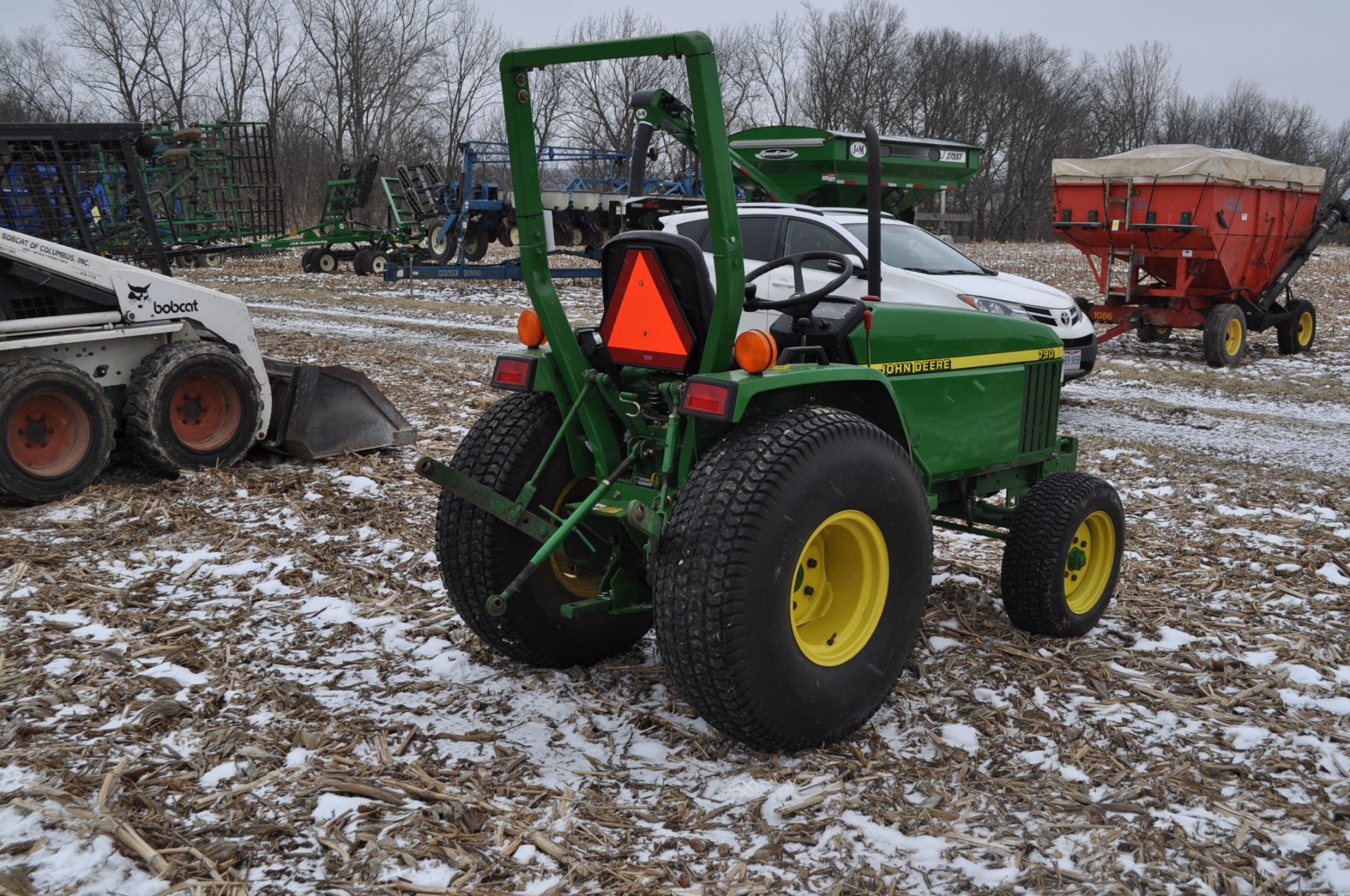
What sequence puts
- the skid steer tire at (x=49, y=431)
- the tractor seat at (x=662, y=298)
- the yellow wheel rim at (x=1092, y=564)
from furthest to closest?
the skid steer tire at (x=49, y=431) < the yellow wheel rim at (x=1092, y=564) < the tractor seat at (x=662, y=298)

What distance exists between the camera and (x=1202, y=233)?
12.1 m

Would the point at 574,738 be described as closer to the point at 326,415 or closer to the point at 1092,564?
the point at 1092,564

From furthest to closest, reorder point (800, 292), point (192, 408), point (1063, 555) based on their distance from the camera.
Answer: point (192, 408)
point (1063, 555)
point (800, 292)

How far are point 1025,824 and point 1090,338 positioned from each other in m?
7.68

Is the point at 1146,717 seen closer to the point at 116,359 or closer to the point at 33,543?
the point at 33,543

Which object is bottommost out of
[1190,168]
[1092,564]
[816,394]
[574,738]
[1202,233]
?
[574,738]

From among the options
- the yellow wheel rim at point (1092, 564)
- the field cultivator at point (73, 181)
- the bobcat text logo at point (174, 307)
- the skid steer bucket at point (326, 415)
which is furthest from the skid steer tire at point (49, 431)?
the yellow wheel rim at point (1092, 564)

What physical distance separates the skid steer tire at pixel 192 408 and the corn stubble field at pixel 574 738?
312mm

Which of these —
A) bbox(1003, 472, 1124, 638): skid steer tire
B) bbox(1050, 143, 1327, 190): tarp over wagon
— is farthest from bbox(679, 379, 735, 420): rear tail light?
bbox(1050, 143, 1327, 190): tarp over wagon

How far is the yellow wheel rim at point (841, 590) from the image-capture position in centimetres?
355

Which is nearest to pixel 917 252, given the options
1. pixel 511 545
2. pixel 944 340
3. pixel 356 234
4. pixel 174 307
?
pixel 944 340

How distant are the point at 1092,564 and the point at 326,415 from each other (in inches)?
193

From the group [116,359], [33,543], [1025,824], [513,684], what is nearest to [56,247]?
[116,359]

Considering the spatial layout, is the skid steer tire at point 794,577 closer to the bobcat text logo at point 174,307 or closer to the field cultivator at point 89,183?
the bobcat text logo at point 174,307
